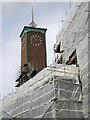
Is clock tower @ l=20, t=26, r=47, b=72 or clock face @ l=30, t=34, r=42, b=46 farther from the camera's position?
clock face @ l=30, t=34, r=42, b=46

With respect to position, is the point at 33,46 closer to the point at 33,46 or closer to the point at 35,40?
the point at 33,46

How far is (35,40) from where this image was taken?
39438 millimetres

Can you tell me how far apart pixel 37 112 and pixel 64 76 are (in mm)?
2217

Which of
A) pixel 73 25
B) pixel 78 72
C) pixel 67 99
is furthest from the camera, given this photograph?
pixel 73 25

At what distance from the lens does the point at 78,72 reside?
1530 centimetres

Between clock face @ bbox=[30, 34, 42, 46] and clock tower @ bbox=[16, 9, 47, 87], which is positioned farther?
clock face @ bbox=[30, 34, 42, 46]

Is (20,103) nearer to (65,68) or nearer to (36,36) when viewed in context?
(65,68)

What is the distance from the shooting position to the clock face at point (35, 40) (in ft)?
128

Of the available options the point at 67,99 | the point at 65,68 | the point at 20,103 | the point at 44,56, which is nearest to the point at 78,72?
the point at 65,68

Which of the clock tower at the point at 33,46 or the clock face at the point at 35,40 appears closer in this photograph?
the clock tower at the point at 33,46

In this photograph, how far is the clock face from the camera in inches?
1533

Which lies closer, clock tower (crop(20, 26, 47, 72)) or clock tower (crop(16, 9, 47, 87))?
clock tower (crop(16, 9, 47, 87))

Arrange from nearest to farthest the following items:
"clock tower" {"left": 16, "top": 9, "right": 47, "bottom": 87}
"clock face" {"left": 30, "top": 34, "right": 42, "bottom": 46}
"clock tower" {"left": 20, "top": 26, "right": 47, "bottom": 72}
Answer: "clock tower" {"left": 16, "top": 9, "right": 47, "bottom": 87} < "clock tower" {"left": 20, "top": 26, "right": 47, "bottom": 72} < "clock face" {"left": 30, "top": 34, "right": 42, "bottom": 46}

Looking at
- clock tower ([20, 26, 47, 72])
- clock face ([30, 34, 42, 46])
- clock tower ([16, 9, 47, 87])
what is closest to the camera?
clock tower ([16, 9, 47, 87])
